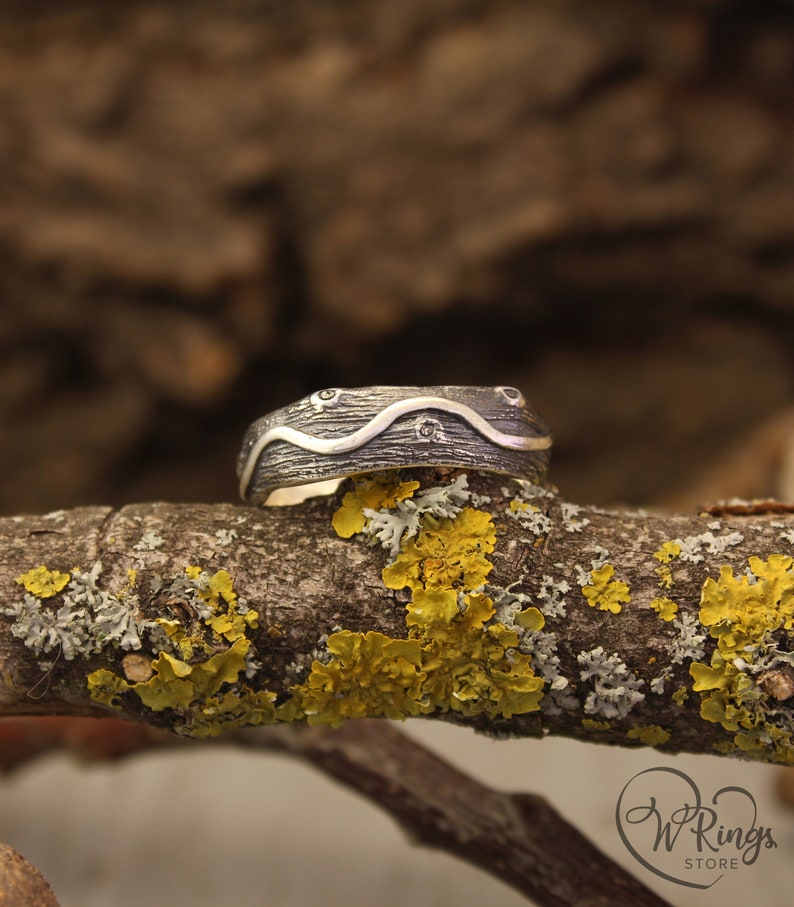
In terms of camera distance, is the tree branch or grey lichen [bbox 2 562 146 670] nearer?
grey lichen [bbox 2 562 146 670]

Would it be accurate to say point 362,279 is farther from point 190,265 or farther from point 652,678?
point 652,678

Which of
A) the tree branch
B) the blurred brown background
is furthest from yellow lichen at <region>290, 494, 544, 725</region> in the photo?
the blurred brown background

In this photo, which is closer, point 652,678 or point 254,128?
point 652,678

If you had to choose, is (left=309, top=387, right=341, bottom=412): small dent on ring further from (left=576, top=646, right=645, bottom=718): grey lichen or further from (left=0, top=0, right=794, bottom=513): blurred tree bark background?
(left=0, top=0, right=794, bottom=513): blurred tree bark background

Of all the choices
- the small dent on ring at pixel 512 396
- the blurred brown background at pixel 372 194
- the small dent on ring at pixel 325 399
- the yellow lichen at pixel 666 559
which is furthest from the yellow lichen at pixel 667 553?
the blurred brown background at pixel 372 194

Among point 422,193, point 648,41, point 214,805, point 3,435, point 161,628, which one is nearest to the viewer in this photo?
point 161,628

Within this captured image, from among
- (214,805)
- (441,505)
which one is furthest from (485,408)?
(214,805)

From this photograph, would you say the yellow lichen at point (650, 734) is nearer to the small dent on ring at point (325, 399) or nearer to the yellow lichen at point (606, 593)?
the yellow lichen at point (606, 593)

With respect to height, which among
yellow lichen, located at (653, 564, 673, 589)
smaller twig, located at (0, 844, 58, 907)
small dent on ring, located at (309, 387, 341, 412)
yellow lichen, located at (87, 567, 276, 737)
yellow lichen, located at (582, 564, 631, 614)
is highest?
small dent on ring, located at (309, 387, 341, 412)
